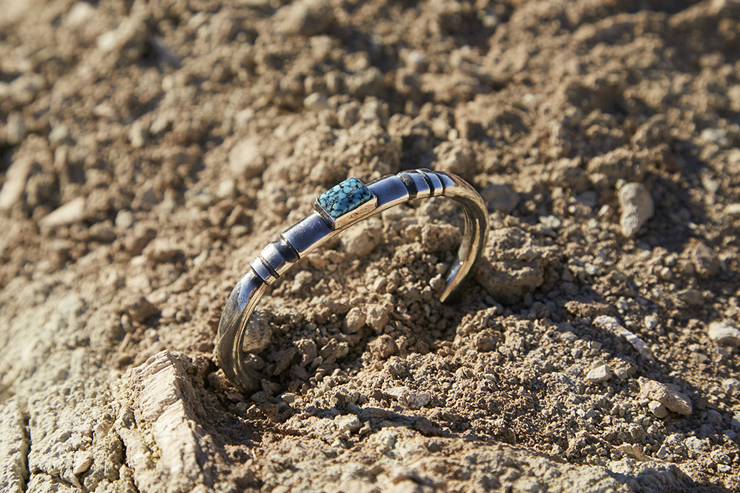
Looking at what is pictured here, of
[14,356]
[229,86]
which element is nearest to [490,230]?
[229,86]

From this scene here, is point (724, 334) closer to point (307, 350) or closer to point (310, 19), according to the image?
point (307, 350)

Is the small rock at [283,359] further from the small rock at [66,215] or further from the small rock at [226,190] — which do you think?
the small rock at [66,215]

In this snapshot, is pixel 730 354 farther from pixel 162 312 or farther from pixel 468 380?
pixel 162 312

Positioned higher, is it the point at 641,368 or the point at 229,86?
the point at 229,86

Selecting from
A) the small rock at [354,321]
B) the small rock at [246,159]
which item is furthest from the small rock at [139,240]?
the small rock at [354,321]

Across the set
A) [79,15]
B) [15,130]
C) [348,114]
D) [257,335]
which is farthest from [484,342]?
[79,15]

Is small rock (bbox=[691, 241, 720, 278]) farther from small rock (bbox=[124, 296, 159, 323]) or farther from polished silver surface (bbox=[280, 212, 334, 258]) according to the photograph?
small rock (bbox=[124, 296, 159, 323])

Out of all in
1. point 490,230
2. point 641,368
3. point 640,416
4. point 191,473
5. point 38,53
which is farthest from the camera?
point 38,53
